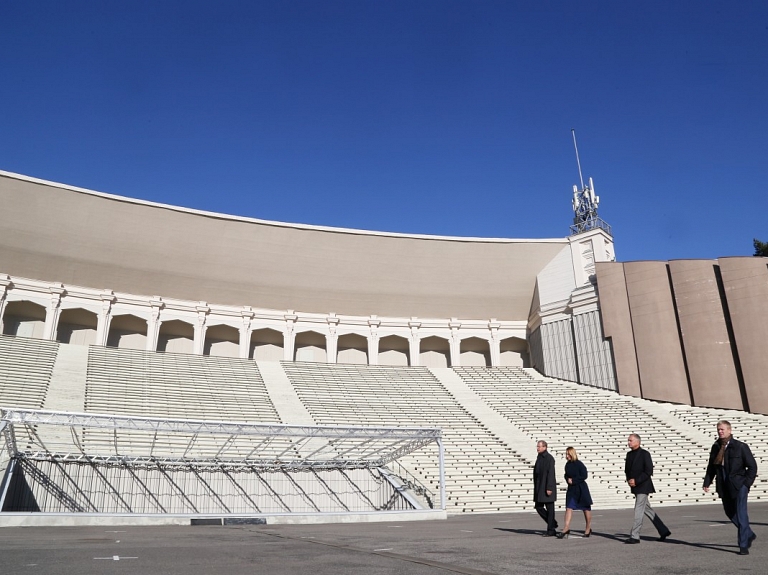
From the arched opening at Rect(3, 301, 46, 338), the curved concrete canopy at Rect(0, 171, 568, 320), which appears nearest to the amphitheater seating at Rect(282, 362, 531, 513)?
the curved concrete canopy at Rect(0, 171, 568, 320)

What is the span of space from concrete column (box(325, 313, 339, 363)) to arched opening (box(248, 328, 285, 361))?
11.3 feet

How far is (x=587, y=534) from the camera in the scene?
905 cm

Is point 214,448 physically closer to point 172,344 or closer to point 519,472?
point 519,472

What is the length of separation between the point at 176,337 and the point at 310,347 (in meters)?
9.59

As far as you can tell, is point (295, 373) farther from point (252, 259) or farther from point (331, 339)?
point (252, 259)

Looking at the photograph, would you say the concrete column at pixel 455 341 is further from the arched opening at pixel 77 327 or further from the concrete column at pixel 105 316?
the arched opening at pixel 77 327

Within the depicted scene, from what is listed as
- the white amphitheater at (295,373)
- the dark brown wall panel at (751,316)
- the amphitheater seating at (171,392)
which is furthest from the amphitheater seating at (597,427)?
the amphitheater seating at (171,392)

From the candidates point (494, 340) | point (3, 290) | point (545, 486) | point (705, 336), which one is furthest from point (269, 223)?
point (545, 486)

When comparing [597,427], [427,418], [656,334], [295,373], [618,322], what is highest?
[618,322]

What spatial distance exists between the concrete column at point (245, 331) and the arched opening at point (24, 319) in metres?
12.4

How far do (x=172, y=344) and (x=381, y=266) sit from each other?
1561 cm

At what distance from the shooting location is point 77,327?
39.6 m

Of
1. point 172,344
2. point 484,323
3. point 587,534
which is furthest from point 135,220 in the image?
point 587,534

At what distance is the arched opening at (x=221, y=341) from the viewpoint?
42531 millimetres
